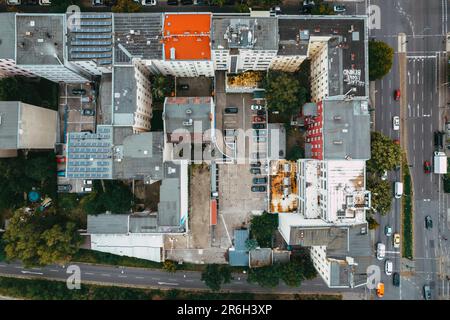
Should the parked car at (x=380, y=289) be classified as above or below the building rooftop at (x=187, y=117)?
below

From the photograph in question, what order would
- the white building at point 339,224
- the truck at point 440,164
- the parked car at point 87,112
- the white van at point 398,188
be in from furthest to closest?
the parked car at point 87,112, the white van at point 398,188, the truck at point 440,164, the white building at point 339,224

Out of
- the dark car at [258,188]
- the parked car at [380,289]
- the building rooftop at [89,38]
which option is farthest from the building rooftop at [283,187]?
the building rooftop at [89,38]

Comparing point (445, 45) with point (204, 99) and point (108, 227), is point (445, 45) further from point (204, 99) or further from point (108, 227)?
point (108, 227)

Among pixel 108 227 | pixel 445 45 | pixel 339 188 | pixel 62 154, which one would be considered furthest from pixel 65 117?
pixel 445 45

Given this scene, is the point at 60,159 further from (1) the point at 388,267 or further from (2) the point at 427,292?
(2) the point at 427,292

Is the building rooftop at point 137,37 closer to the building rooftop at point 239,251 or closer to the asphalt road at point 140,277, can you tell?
the building rooftop at point 239,251

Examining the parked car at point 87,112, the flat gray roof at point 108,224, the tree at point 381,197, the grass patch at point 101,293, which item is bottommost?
the grass patch at point 101,293
